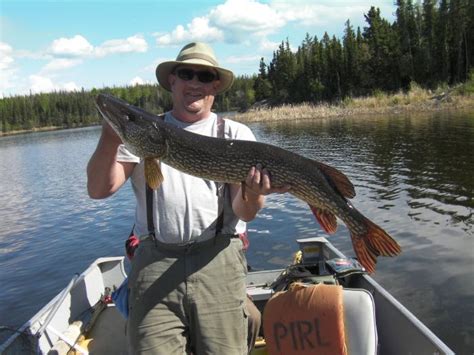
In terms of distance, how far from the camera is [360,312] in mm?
3879

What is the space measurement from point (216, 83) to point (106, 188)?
1.21 metres

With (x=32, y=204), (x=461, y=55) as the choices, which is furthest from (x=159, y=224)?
(x=461, y=55)

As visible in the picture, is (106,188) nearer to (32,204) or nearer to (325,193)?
(325,193)

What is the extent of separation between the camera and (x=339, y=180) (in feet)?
11.0

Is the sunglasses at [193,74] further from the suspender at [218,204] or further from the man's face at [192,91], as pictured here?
the suspender at [218,204]

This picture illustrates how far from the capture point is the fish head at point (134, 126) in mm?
3186

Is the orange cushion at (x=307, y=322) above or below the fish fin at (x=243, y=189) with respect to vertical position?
below

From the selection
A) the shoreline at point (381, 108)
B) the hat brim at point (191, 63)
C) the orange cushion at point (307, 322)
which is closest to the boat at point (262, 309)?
the orange cushion at point (307, 322)

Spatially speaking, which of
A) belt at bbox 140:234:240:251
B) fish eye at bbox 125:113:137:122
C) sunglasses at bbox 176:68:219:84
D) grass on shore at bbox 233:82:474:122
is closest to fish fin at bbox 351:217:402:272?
belt at bbox 140:234:240:251

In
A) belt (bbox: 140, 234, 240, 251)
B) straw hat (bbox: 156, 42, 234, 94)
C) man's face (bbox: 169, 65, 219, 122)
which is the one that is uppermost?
straw hat (bbox: 156, 42, 234, 94)

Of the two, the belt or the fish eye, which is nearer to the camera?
the belt

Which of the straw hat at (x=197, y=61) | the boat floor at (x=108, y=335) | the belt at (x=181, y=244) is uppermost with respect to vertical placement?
the straw hat at (x=197, y=61)

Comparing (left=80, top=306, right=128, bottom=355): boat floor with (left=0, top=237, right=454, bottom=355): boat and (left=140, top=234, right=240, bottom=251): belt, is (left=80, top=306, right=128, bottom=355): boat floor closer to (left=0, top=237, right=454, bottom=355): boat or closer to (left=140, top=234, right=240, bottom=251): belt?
(left=0, top=237, right=454, bottom=355): boat

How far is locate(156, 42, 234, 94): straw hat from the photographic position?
334cm
